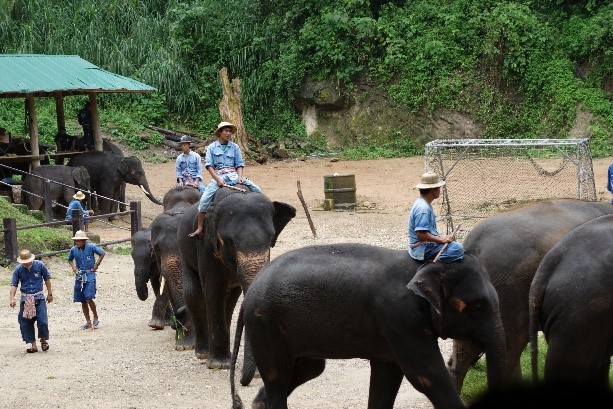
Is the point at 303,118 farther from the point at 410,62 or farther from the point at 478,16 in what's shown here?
the point at 478,16

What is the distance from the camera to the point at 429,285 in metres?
5.75

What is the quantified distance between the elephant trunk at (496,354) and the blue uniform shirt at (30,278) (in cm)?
604

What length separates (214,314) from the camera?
9.28 m

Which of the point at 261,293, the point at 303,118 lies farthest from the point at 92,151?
the point at 261,293

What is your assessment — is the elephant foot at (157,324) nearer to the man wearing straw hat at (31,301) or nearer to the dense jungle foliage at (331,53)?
the man wearing straw hat at (31,301)

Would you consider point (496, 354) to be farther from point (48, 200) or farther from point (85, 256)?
point (48, 200)

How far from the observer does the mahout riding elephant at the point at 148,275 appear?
11477 millimetres

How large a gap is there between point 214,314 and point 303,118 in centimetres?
2417

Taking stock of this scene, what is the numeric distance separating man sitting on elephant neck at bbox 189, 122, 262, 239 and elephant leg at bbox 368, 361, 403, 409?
3193 millimetres

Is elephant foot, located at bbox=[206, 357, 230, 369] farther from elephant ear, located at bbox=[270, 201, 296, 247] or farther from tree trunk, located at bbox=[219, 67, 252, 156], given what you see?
tree trunk, located at bbox=[219, 67, 252, 156]

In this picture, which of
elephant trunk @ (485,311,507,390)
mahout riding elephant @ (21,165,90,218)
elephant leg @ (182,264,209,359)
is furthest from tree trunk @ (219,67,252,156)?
elephant trunk @ (485,311,507,390)

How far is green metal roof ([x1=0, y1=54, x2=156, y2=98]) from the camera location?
71.4ft

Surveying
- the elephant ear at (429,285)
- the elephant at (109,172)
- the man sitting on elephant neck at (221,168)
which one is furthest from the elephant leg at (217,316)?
the elephant at (109,172)

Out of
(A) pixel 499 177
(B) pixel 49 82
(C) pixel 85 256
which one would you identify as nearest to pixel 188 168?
(C) pixel 85 256
